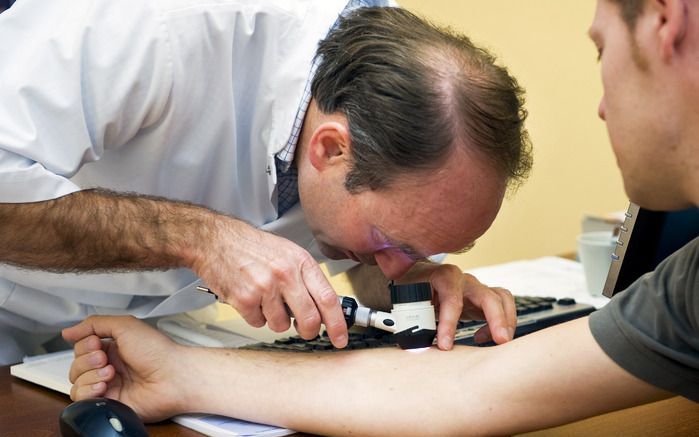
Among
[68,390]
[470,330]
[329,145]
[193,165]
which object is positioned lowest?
[68,390]

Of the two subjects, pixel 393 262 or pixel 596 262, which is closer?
pixel 393 262

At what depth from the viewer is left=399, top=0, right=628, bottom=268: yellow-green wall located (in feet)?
9.33

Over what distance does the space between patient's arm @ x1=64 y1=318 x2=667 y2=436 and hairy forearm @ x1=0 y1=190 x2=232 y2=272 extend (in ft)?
0.33

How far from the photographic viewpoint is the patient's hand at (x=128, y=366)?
100 cm

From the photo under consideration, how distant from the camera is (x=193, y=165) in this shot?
4.42 feet

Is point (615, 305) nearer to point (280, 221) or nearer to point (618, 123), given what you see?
point (618, 123)

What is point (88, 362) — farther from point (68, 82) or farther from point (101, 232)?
point (68, 82)

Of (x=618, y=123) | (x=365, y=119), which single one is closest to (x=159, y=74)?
(x=365, y=119)

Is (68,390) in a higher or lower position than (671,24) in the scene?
lower

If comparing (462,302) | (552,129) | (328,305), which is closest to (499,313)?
(462,302)

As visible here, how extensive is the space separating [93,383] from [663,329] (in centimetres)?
66

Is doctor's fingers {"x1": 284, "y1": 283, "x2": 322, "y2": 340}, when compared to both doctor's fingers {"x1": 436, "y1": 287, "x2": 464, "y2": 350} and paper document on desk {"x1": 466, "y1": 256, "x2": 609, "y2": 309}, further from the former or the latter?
paper document on desk {"x1": 466, "y1": 256, "x2": 609, "y2": 309}

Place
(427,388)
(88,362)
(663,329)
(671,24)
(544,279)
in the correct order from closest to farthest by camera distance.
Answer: (671,24) → (663,329) → (427,388) → (88,362) → (544,279)

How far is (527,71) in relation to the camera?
114 inches
